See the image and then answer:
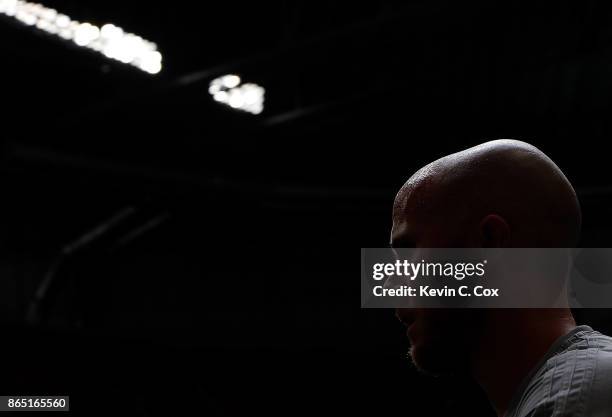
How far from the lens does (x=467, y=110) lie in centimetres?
729

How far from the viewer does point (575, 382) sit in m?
0.81

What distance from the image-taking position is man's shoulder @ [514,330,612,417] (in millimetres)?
775

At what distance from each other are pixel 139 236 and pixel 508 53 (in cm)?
516

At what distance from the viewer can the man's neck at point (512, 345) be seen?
955 mm

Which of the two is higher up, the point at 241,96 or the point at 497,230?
the point at 241,96

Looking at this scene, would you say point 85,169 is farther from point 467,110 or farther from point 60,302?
point 467,110

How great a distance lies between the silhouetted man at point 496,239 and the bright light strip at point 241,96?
19.2 feet

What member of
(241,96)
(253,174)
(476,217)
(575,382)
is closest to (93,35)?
(241,96)

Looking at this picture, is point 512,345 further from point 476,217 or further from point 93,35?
point 93,35

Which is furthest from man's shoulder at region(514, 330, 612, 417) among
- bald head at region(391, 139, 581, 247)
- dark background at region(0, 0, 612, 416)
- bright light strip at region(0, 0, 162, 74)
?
bright light strip at region(0, 0, 162, 74)

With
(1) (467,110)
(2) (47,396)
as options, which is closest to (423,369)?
(2) (47,396)

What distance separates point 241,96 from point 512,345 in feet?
20.8

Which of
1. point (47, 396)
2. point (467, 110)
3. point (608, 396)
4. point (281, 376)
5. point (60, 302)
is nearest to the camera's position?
point (608, 396)

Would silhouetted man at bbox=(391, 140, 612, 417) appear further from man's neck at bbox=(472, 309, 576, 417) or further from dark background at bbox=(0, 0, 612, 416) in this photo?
dark background at bbox=(0, 0, 612, 416)
